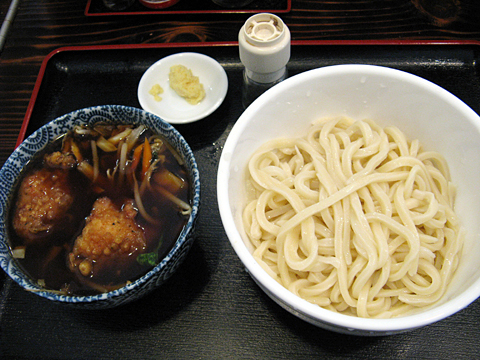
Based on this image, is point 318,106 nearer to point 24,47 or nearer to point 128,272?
point 128,272

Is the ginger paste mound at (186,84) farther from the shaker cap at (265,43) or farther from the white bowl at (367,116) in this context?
the white bowl at (367,116)

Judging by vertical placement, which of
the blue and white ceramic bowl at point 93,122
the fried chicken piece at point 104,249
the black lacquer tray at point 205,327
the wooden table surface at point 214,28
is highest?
the wooden table surface at point 214,28

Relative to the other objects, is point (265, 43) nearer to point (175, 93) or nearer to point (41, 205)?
point (175, 93)

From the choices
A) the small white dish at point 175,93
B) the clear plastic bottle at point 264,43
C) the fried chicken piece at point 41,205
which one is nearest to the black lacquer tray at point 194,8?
the small white dish at point 175,93

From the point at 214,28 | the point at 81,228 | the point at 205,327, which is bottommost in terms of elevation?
the point at 205,327

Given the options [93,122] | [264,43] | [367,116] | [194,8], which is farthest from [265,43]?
[194,8]

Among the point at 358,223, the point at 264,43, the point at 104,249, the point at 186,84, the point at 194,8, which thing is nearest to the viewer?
the point at 358,223
